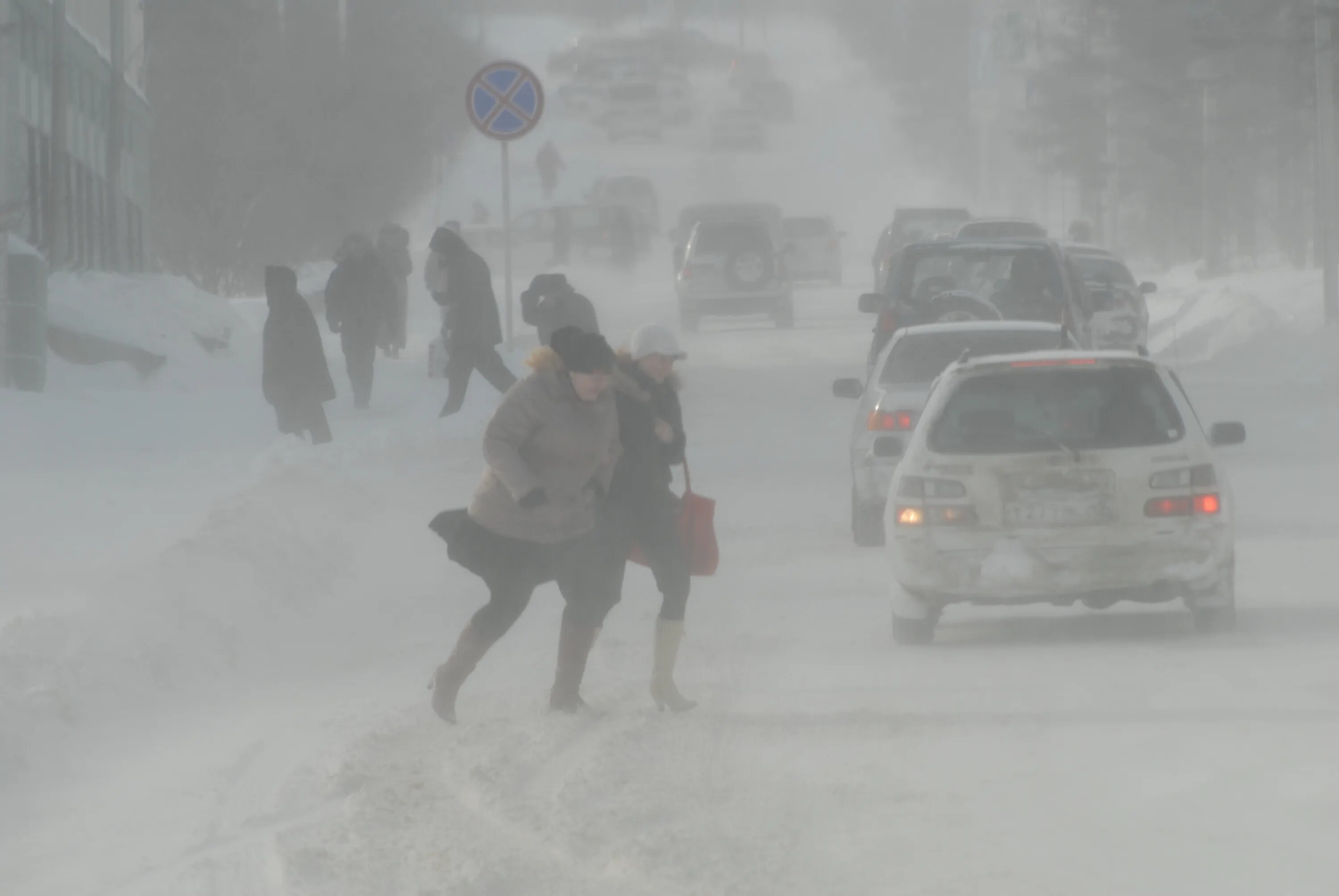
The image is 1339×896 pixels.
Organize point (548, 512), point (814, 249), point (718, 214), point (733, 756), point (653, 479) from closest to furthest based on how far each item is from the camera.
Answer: point (733, 756)
point (548, 512)
point (653, 479)
point (718, 214)
point (814, 249)

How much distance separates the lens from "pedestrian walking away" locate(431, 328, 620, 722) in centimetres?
890

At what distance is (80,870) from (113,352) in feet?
66.6

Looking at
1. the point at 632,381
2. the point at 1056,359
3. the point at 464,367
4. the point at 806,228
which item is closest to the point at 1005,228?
the point at 806,228

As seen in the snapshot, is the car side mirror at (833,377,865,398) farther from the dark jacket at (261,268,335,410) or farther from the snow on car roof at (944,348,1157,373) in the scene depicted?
the dark jacket at (261,268,335,410)

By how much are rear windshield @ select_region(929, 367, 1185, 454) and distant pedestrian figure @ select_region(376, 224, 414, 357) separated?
18.5 metres

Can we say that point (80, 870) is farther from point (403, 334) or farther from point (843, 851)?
point (403, 334)

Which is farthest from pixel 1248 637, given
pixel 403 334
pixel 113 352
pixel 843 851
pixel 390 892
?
pixel 403 334

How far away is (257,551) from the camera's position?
13.0 metres

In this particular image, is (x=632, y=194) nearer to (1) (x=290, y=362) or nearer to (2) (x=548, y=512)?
(1) (x=290, y=362)

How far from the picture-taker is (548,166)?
8869cm

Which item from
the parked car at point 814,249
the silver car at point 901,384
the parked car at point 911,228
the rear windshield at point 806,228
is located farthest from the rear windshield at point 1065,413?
the parked car at point 814,249

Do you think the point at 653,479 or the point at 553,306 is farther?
the point at 553,306

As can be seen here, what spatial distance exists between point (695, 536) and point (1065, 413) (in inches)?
104

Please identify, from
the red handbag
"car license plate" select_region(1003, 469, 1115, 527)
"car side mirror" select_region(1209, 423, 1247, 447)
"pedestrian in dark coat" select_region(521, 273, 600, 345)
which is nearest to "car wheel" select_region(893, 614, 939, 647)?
"car license plate" select_region(1003, 469, 1115, 527)
